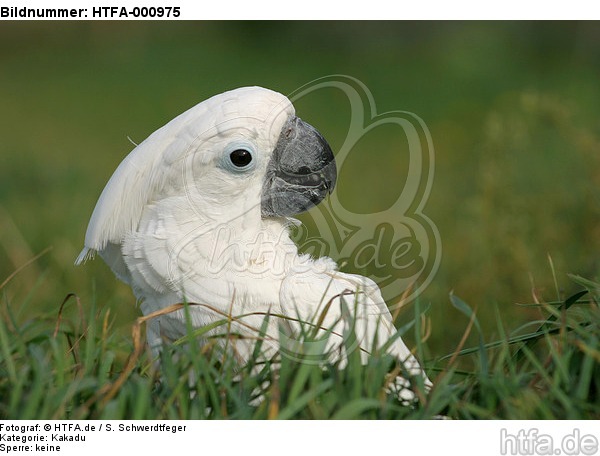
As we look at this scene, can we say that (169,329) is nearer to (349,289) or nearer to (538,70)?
(349,289)

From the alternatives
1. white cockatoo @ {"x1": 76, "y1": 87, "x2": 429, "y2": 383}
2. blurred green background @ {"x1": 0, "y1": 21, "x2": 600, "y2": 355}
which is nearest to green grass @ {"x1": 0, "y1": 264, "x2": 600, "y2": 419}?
white cockatoo @ {"x1": 76, "y1": 87, "x2": 429, "y2": 383}

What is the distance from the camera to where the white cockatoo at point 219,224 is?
3057 millimetres

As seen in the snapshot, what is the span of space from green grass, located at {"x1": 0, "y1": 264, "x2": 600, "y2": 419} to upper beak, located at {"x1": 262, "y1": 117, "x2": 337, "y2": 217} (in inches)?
26.0

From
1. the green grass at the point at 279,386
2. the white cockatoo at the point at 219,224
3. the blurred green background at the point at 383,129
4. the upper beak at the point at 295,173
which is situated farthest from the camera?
the blurred green background at the point at 383,129

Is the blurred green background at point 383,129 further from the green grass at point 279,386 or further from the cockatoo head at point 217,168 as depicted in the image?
the green grass at point 279,386

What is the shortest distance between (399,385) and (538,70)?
8.33m

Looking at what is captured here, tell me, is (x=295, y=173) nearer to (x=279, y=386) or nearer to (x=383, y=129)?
(x=279, y=386)

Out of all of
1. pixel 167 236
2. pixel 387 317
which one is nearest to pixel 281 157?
pixel 167 236

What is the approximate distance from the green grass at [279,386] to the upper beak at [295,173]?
66 cm

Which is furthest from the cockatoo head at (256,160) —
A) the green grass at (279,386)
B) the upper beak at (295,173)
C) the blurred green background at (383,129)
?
the blurred green background at (383,129)

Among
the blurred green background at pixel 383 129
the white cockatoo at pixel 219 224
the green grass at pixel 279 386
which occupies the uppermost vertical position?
the blurred green background at pixel 383 129

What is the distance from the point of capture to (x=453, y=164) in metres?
8.89

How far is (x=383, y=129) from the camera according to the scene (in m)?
9.52

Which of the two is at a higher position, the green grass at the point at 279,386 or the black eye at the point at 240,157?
the black eye at the point at 240,157
